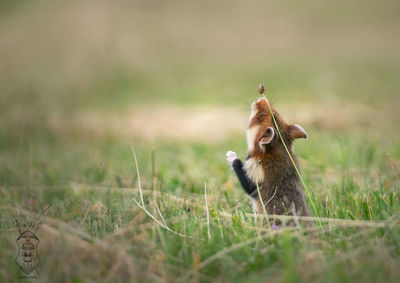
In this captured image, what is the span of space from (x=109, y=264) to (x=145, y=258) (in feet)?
0.74

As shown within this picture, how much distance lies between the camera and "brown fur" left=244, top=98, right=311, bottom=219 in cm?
321

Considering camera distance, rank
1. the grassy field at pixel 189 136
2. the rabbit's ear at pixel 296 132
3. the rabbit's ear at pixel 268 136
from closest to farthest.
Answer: the grassy field at pixel 189 136, the rabbit's ear at pixel 268 136, the rabbit's ear at pixel 296 132

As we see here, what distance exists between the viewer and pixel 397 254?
93.7 inches

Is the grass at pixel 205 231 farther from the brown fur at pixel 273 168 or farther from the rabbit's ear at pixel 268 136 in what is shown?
the rabbit's ear at pixel 268 136

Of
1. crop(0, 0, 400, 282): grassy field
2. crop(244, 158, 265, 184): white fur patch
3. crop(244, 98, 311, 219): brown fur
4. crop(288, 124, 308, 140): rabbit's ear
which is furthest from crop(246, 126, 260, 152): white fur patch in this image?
crop(0, 0, 400, 282): grassy field

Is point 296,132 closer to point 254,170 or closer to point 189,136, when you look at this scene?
point 254,170

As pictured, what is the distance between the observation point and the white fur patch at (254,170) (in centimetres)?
343

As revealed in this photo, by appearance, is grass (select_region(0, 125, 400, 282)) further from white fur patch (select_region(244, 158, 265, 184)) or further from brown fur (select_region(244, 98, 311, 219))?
white fur patch (select_region(244, 158, 265, 184))

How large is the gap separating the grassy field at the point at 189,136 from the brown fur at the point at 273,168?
Result: 18 centimetres

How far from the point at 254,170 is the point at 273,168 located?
0.17m

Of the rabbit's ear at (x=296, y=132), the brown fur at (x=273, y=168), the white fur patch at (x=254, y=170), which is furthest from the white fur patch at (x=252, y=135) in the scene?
the rabbit's ear at (x=296, y=132)

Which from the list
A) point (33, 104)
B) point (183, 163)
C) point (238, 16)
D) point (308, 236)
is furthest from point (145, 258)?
point (238, 16)

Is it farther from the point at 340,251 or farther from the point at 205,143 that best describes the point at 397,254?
the point at 205,143

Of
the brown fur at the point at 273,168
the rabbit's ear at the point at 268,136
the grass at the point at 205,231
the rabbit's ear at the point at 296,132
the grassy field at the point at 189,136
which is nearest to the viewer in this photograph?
the grass at the point at 205,231
